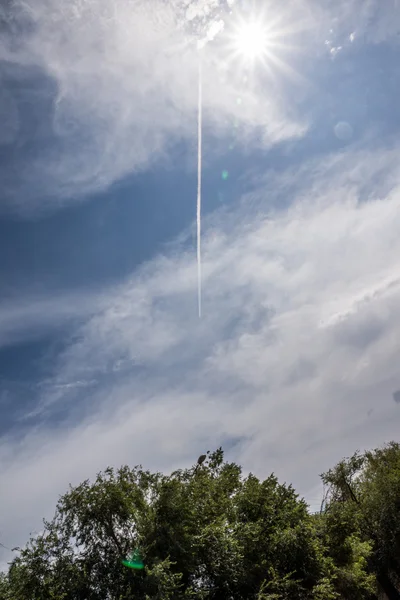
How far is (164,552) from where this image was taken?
24.5 m

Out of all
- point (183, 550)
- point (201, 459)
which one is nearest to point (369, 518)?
point (201, 459)

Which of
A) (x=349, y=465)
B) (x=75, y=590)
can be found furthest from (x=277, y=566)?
(x=349, y=465)

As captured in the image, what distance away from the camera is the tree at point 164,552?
2355 centimetres

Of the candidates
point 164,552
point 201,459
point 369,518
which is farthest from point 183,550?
point 369,518

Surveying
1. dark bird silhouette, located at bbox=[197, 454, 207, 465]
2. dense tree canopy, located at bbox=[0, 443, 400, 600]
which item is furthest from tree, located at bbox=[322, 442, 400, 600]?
dark bird silhouette, located at bbox=[197, 454, 207, 465]

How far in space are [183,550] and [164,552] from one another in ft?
4.00

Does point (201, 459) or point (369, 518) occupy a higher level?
point (201, 459)

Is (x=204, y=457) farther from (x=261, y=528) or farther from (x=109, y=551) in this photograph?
(x=109, y=551)

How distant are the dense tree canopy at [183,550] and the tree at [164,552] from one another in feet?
0.20

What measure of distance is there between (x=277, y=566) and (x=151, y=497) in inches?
424

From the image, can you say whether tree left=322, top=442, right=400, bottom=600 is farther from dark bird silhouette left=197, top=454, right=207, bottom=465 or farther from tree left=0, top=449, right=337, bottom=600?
dark bird silhouette left=197, top=454, right=207, bottom=465

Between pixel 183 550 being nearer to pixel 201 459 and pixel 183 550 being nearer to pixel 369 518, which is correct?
pixel 201 459

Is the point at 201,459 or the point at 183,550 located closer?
the point at 183,550

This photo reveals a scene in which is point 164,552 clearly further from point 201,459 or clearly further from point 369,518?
point 369,518
